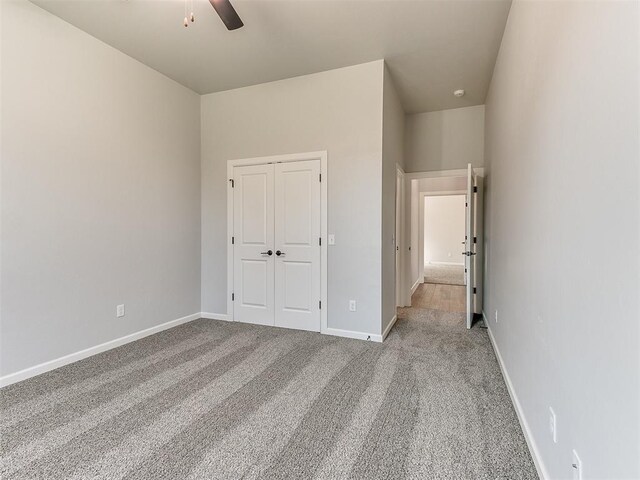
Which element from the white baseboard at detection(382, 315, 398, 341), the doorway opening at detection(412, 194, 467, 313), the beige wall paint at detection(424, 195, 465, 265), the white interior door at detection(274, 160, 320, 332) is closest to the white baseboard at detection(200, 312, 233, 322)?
the white interior door at detection(274, 160, 320, 332)

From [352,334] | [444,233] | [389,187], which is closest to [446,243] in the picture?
[444,233]

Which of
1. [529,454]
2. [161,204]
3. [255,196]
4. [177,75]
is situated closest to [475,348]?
[529,454]

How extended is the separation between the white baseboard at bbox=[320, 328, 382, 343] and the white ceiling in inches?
116

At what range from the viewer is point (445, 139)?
462 centimetres

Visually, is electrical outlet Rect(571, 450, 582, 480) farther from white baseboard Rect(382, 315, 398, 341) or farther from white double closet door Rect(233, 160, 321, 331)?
white double closet door Rect(233, 160, 321, 331)

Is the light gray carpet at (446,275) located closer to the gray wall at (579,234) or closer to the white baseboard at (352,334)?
the white baseboard at (352,334)

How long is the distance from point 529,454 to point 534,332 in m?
0.63

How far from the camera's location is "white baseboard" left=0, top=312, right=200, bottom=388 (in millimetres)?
2430

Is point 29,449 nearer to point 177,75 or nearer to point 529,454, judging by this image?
point 529,454

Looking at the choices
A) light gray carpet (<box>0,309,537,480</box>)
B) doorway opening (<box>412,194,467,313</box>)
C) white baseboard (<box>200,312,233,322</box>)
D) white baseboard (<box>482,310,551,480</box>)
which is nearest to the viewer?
white baseboard (<box>482,310,551,480</box>)

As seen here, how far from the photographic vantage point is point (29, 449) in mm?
1693

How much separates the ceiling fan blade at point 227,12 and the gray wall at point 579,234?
6.02 ft

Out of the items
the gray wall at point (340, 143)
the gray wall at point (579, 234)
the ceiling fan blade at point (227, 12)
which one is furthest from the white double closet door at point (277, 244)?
the gray wall at point (579, 234)

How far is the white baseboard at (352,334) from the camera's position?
11.1ft
